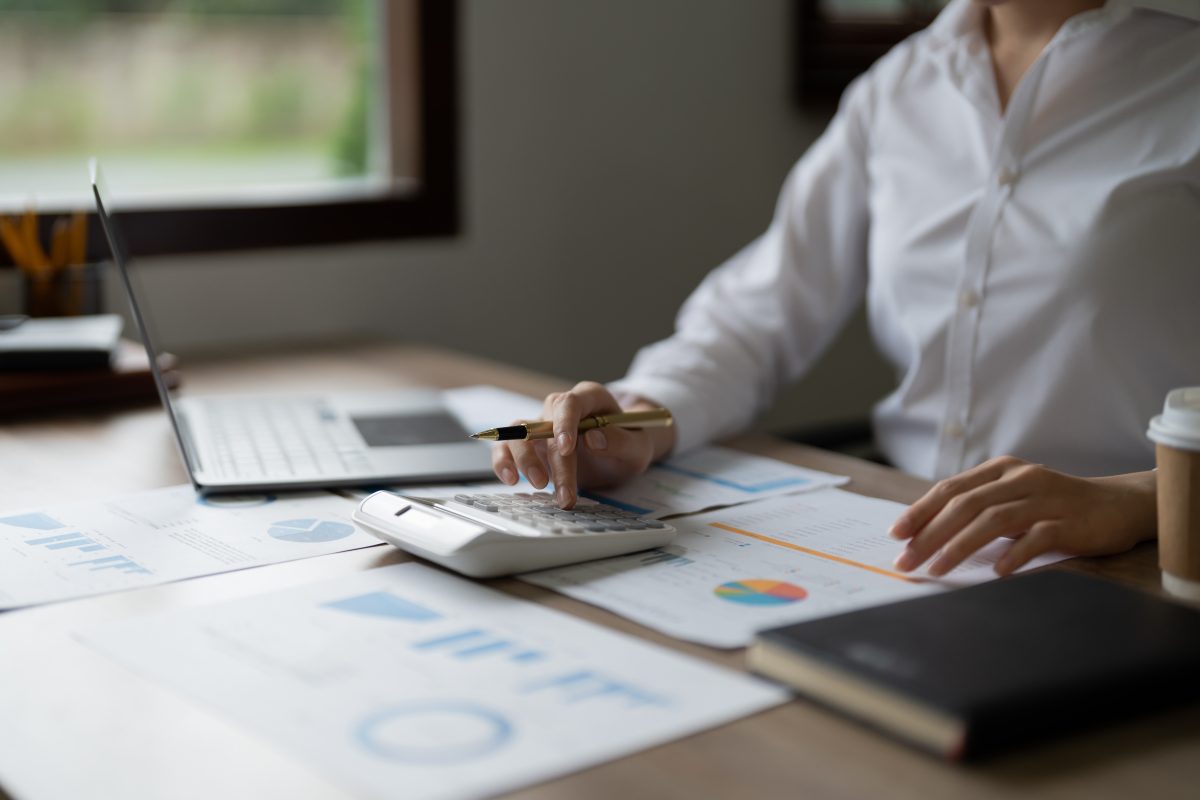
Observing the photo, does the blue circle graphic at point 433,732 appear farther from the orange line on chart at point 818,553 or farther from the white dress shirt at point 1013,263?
the white dress shirt at point 1013,263

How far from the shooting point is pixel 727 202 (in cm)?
225

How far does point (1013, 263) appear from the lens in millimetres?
1234

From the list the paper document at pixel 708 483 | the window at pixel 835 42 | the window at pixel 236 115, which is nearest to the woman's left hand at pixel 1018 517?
the paper document at pixel 708 483

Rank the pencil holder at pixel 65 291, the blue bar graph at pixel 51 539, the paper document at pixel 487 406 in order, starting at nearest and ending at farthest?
1. the blue bar graph at pixel 51 539
2. the paper document at pixel 487 406
3. the pencil holder at pixel 65 291

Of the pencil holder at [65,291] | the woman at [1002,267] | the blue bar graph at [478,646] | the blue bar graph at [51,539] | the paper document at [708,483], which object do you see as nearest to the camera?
the blue bar graph at [478,646]

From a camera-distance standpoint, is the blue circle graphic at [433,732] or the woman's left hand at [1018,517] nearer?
the blue circle graphic at [433,732]

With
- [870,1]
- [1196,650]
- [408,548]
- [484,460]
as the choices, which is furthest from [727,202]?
[1196,650]

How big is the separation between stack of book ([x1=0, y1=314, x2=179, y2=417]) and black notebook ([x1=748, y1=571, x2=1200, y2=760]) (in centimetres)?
93

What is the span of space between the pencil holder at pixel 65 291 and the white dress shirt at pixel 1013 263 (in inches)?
27.3

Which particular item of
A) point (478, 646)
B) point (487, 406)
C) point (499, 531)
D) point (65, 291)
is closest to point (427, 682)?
point (478, 646)

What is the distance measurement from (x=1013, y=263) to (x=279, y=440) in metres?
0.72

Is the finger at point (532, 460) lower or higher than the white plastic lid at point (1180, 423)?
lower

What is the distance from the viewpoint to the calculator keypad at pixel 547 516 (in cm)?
84

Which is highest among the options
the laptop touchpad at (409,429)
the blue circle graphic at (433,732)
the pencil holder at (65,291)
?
the pencil holder at (65,291)
